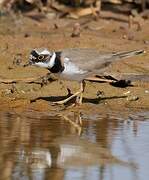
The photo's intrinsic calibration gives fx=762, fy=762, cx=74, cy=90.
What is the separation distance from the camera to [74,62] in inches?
366

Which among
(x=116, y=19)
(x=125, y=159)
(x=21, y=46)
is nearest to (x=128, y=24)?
(x=116, y=19)

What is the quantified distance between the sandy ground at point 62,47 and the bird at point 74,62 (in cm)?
44

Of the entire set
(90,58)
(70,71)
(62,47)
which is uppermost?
(90,58)

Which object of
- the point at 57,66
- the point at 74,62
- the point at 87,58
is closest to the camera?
the point at 57,66

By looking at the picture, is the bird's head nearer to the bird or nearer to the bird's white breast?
the bird

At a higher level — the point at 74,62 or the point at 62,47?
the point at 74,62

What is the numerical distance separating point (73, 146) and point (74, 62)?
2156 millimetres

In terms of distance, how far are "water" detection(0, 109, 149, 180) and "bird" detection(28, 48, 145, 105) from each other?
535 millimetres

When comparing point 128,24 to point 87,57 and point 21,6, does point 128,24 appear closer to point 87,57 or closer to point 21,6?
point 21,6

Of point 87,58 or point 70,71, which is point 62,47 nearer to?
point 87,58

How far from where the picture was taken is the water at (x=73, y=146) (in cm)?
629

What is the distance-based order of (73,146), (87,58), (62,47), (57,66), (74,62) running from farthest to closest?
(62,47) < (87,58) < (74,62) < (57,66) < (73,146)

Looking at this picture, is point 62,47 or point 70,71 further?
point 62,47

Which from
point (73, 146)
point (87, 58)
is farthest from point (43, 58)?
point (73, 146)
